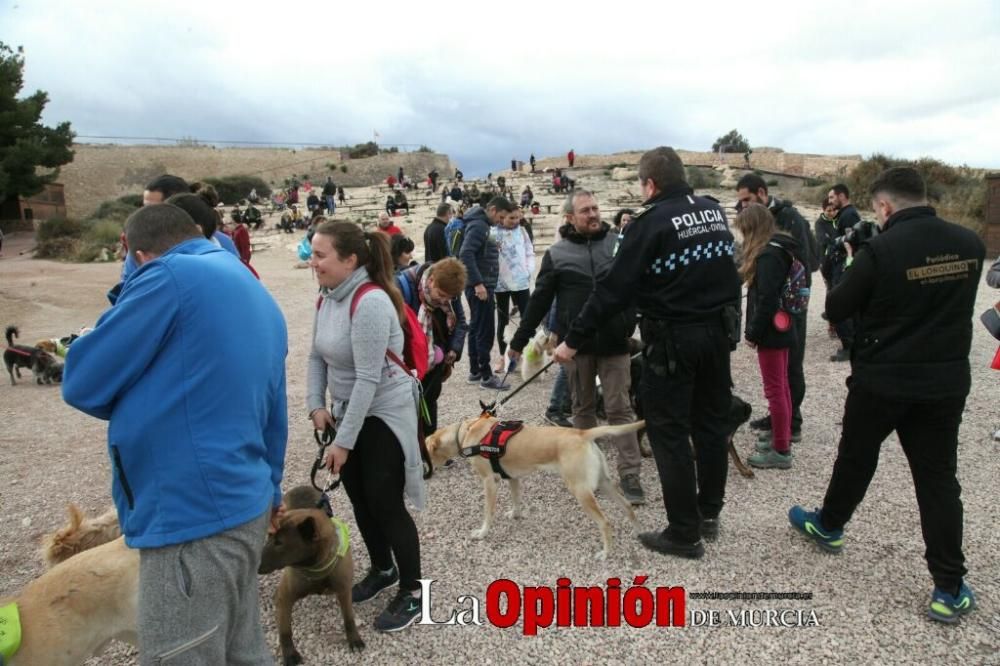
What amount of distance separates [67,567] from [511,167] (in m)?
53.4

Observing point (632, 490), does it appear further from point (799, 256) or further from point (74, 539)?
point (74, 539)

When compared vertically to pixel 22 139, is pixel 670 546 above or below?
below

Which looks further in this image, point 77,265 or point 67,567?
point 77,265

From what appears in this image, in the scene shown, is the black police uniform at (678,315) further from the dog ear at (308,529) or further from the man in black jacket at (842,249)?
the man in black jacket at (842,249)

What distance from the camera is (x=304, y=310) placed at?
44.6 feet

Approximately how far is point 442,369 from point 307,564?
2285 mm

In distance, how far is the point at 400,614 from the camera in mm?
2930

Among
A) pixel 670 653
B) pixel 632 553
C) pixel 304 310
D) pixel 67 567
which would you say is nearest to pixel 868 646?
pixel 670 653

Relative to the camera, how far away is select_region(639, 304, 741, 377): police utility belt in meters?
3.19

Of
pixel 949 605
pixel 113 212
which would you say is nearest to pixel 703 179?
pixel 113 212

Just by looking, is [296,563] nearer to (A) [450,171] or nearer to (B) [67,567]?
(B) [67,567]

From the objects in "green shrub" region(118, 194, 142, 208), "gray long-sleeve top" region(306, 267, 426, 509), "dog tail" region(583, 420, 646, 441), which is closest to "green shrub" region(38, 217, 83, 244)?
"green shrub" region(118, 194, 142, 208)

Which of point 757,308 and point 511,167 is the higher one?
point 511,167

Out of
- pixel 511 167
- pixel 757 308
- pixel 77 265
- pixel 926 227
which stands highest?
pixel 511 167
